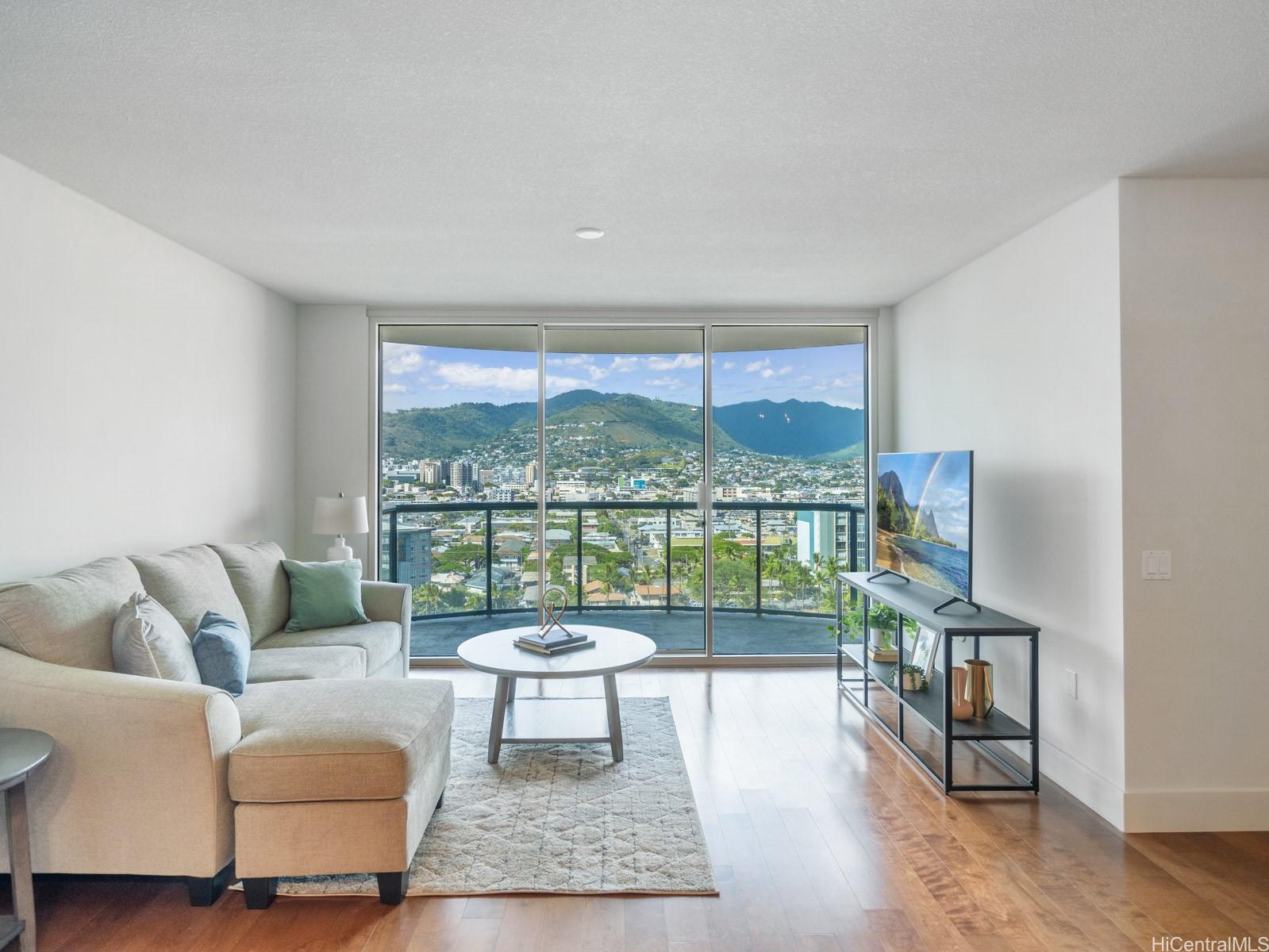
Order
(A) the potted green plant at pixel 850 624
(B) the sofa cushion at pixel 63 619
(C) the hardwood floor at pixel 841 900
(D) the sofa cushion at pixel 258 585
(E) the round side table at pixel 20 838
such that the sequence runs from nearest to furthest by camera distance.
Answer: (E) the round side table at pixel 20 838, (C) the hardwood floor at pixel 841 900, (B) the sofa cushion at pixel 63 619, (D) the sofa cushion at pixel 258 585, (A) the potted green plant at pixel 850 624

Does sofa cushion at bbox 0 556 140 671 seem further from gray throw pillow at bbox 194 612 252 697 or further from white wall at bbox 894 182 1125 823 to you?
white wall at bbox 894 182 1125 823

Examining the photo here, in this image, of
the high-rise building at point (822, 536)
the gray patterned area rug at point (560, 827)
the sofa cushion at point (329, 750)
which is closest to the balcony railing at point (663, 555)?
the high-rise building at point (822, 536)

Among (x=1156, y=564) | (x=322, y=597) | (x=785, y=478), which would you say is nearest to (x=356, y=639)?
(x=322, y=597)

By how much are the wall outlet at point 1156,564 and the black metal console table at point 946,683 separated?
47 centimetres

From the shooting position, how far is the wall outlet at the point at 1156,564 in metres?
2.87

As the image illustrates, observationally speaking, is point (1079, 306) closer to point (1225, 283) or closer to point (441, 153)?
point (1225, 283)

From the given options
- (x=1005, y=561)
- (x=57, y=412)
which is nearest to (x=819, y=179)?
(x=1005, y=561)

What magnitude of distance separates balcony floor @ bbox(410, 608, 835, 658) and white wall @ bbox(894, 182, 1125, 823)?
5.30ft

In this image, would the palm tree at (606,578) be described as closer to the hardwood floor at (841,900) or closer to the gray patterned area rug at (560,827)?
the gray patterned area rug at (560,827)

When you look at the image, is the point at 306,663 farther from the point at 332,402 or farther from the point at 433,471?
the point at 332,402

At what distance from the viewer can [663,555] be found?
5387 millimetres

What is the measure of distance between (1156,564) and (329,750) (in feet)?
9.79

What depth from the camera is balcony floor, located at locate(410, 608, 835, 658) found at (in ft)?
17.6

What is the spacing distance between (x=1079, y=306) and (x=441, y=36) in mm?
2642
